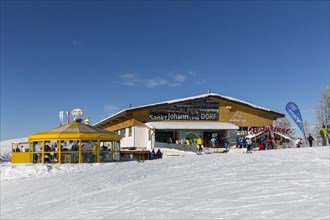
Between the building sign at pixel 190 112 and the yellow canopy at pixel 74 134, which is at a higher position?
the building sign at pixel 190 112

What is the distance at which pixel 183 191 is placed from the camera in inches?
482

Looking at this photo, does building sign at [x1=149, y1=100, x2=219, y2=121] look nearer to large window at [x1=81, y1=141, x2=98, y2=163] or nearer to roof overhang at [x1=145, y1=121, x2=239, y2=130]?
roof overhang at [x1=145, y1=121, x2=239, y2=130]

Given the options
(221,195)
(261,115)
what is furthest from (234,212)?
(261,115)

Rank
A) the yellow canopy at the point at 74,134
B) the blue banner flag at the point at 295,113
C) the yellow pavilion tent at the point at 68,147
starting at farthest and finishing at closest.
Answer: the blue banner flag at the point at 295,113 → the yellow canopy at the point at 74,134 → the yellow pavilion tent at the point at 68,147

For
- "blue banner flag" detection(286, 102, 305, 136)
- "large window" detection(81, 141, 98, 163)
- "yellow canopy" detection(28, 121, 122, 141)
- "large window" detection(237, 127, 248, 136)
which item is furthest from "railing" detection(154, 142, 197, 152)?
"large window" detection(237, 127, 248, 136)

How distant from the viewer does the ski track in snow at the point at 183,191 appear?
9.83 meters

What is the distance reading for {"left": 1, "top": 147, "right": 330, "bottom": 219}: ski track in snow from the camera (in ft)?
32.2

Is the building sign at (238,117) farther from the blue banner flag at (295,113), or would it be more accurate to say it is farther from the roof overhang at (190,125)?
the blue banner flag at (295,113)

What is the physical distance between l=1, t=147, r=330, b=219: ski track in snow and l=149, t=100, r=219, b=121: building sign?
1763cm

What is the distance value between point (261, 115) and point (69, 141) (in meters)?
24.4

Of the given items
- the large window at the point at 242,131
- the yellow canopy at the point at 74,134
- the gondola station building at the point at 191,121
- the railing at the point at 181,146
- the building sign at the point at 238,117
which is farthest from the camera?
the building sign at the point at 238,117

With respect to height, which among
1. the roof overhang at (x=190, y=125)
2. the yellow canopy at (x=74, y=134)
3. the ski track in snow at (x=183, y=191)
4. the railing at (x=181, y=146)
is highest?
the roof overhang at (x=190, y=125)

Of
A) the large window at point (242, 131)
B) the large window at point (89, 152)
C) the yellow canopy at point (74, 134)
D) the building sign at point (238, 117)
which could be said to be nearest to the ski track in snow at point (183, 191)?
the large window at point (89, 152)

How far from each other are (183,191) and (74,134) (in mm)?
12268
